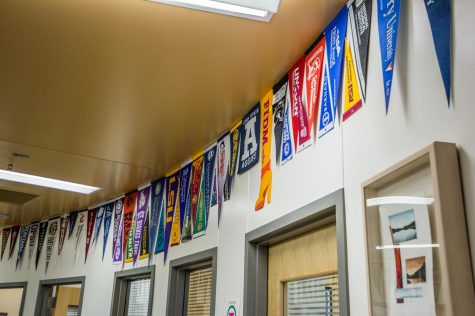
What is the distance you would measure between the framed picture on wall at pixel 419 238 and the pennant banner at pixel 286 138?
0.75 metres

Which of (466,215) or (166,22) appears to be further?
(166,22)

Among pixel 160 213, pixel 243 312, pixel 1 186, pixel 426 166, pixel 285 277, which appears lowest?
pixel 243 312

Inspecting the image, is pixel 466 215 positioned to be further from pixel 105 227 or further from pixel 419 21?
pixel 105 227

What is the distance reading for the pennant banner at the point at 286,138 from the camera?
2.15m

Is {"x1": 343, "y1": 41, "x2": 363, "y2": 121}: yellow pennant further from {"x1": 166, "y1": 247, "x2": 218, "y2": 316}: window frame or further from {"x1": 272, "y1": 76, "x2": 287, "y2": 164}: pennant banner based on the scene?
{"x1": 166, "y1": 247, "x2": 218, "y2": 316}: window frame

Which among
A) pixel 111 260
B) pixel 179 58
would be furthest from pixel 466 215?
pixel 111 260

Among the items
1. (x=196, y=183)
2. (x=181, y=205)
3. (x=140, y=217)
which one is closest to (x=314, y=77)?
(x=196, y=183)

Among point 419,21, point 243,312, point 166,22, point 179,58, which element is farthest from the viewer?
point 243,312

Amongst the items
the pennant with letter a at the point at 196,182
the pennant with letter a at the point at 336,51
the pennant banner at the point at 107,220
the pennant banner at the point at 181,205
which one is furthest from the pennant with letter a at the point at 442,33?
the pennant banner at the point at 107,220

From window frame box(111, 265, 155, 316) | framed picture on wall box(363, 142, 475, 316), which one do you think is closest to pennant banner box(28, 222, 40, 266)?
window frame box(111, 265, 155, 316)

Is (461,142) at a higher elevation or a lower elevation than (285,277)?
higher

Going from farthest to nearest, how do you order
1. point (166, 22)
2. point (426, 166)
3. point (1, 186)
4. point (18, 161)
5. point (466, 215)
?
point (1, 186), point (18, 161), point (166, 22), point (426, 166), point (466, 215)

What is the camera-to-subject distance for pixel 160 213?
370 centimetres

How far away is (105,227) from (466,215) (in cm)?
385
